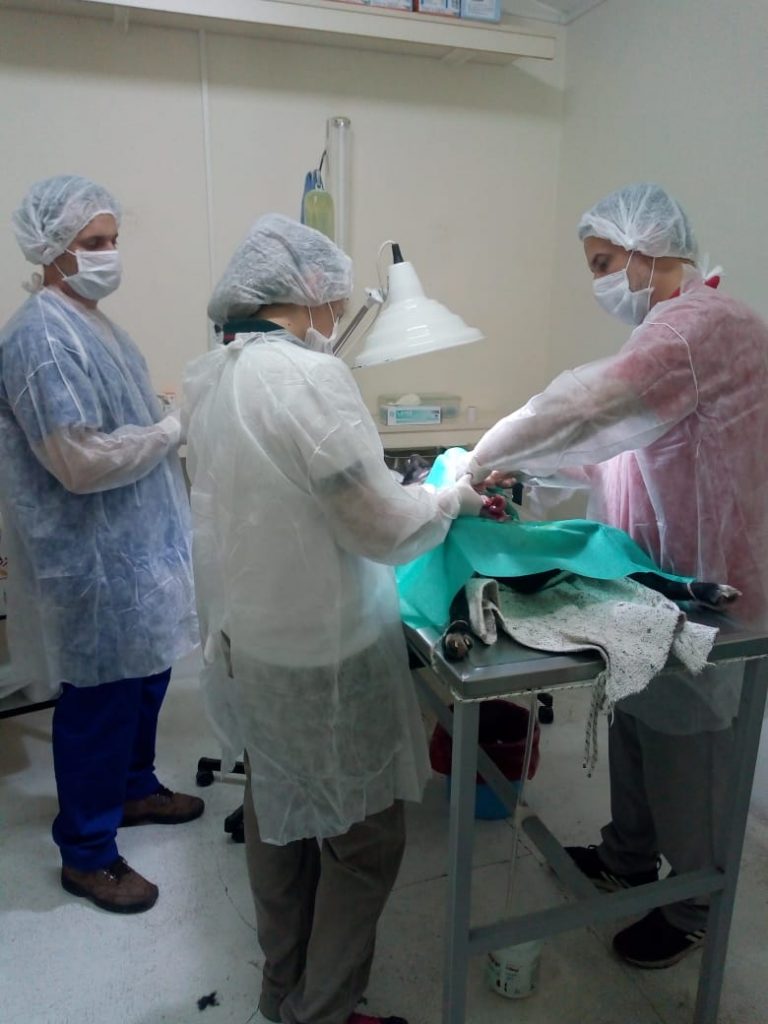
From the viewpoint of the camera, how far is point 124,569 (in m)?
1.66

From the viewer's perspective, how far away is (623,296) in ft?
4.83

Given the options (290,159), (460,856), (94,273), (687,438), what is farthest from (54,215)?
(460,856)

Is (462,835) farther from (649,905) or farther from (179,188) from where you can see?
(179,188)

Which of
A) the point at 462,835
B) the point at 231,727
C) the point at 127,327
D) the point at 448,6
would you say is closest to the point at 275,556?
the point at 231,727

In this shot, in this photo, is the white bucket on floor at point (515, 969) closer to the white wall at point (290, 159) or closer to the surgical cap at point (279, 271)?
the surgical cap at point (279, 271)

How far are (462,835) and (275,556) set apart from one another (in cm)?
54

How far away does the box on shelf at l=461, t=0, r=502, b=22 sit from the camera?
2426mm

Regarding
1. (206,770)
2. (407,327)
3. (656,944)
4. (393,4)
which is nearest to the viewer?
(407,327)

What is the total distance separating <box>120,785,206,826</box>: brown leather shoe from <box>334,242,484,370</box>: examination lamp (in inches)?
53.8

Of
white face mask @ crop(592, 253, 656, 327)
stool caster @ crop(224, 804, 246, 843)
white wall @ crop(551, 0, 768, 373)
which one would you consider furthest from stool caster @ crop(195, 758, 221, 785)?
white wall @ crop(551, 0, 768, 373)

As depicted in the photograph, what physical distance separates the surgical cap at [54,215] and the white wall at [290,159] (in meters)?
0.85

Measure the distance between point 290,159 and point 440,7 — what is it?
0.69 metres

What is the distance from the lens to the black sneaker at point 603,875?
1.75 meters

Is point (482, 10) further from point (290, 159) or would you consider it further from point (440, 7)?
point (290, 159)
